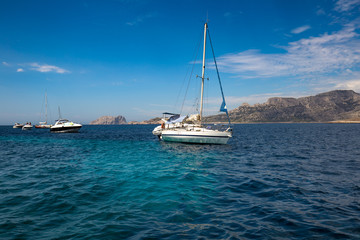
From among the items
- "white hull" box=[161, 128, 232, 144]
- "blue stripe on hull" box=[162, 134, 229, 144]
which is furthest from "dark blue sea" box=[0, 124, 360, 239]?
"blue stripe on hull" box=[162, 134, 229, 144]

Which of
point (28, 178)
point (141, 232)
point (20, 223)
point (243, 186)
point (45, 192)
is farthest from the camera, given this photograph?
point (28, 178)

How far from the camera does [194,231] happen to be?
579cm

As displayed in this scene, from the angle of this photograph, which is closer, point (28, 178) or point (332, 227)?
point (332, 227)

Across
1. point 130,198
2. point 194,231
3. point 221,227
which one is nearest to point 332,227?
point 221,227

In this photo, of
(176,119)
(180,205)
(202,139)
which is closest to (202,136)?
(202,139)

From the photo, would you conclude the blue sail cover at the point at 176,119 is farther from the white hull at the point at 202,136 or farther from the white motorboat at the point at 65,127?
the white motorboat at the point at 65,127

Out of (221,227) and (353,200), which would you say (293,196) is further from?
(221,227)

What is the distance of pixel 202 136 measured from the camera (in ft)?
96.2

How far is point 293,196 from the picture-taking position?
885 cm

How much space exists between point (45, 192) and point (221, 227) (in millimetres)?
8376

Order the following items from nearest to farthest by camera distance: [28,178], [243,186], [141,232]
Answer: [141,232], [243,186], [28,178]

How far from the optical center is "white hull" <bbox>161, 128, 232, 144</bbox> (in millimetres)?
28859

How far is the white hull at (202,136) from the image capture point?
28859 mm

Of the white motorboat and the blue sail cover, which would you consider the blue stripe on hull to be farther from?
the white motorboat
